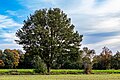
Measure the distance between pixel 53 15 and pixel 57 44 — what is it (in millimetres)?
6865

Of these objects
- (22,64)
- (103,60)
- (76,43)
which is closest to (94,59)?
(103,60)

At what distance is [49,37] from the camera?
3022 inches

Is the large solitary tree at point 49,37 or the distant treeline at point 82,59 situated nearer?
the large solitary tree at point 49,37

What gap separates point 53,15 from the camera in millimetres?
76500

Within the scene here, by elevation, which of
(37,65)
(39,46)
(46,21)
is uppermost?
(46,21)

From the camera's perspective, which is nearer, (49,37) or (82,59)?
(49,37)

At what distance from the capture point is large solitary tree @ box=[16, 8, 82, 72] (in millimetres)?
76312

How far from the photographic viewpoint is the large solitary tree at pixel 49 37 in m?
76.3

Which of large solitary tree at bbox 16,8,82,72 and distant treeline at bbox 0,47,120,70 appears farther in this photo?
distant treeline at bbox 0,47,120,70

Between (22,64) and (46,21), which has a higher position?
(46,21)

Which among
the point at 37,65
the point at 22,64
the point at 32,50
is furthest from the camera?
the point at 22,64

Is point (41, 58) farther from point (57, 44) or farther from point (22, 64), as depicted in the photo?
point (22, 64)

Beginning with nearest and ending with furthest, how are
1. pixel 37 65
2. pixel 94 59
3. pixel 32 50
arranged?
1. pixel 37 65
2. pixel 32 50
3. pixel 94 59

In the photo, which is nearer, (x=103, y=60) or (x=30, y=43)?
(x=30, y=43)
